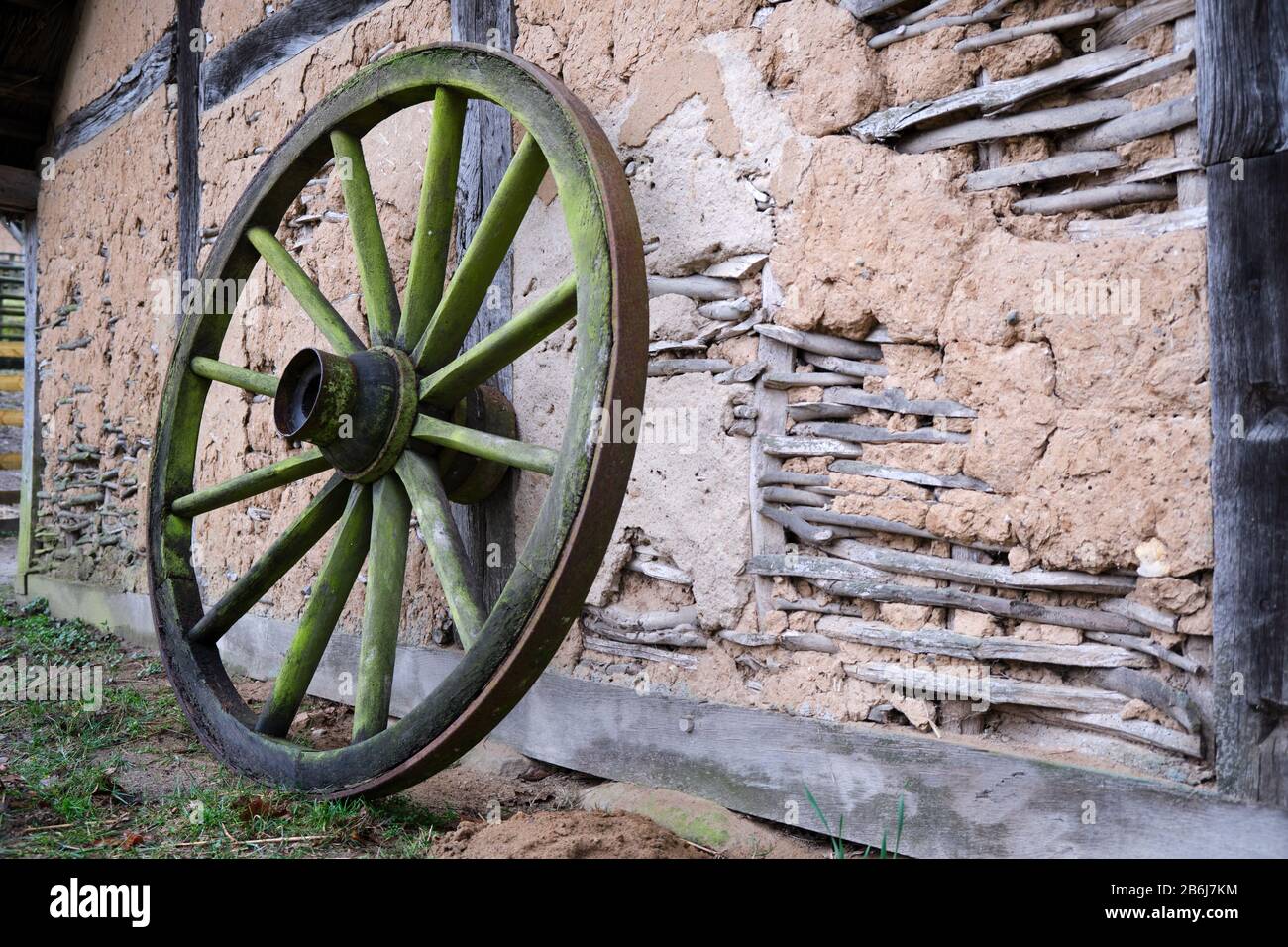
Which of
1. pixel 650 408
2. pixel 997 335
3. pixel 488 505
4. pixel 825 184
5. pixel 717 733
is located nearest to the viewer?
pixel 997 335

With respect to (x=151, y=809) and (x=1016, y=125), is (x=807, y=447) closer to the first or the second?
(x=1016, y=125)

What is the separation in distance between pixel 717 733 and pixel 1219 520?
→ 1172 millimetres

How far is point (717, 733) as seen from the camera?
7.61 feet

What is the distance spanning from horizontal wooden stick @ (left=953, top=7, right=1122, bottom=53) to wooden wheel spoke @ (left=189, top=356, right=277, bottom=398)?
188 cm

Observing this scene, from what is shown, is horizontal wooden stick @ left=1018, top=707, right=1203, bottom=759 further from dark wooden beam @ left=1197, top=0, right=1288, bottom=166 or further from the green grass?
the green grass

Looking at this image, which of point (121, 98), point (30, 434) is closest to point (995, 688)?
point (121, 98)

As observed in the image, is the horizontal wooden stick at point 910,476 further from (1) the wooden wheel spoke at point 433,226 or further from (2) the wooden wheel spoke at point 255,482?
(2) the wooden wheel spoke at point 255,482

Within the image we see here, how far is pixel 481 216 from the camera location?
9.57 feet

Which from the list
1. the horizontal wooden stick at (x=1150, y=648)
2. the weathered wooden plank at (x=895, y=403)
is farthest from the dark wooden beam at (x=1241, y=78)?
the horizontal wooden stick at (x=1150, y=648)

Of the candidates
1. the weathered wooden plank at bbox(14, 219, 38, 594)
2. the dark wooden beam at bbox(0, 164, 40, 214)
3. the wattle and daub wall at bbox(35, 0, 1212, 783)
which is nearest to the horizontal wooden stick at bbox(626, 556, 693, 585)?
the wattle and daub wall at bbox(35, 0, 1212, 783)

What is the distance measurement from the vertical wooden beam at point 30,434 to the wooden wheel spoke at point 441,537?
4532 millimetres

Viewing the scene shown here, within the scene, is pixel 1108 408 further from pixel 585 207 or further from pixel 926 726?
pixel 585 207

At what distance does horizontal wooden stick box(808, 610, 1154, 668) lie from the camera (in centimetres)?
180
